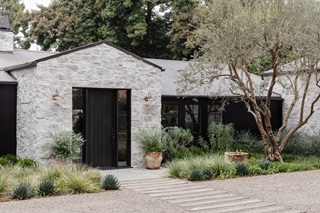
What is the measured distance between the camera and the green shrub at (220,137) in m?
14.9

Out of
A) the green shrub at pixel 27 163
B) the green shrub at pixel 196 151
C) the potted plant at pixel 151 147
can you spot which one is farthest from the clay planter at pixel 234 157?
the green shrub at pixel 27 163

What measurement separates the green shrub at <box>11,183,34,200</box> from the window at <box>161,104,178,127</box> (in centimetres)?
706

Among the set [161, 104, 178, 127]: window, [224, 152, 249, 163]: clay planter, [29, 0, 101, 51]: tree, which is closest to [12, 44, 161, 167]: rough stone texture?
[161, 104, 178, 127]: window

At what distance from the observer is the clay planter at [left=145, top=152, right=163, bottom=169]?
1245 centimetres

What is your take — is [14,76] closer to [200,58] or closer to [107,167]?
[107,167]

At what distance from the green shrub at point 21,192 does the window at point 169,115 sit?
7.06m

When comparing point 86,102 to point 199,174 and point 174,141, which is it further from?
point 199,174

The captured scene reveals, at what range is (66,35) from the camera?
81.1 feet

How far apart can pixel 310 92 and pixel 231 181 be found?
308 inches

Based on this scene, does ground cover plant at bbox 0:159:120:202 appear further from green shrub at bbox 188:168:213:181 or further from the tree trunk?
the tree trunk

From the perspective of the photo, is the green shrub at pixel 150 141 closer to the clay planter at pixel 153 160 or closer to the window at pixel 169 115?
the clay planter at pixel 153 160

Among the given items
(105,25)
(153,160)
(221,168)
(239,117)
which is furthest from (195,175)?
(105,25)

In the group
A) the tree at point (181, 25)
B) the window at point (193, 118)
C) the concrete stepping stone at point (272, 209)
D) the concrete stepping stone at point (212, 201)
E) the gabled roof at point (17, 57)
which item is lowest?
the concrete stepping stone at point (272, 209)

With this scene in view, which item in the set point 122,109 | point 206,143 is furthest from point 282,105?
point 122,109
